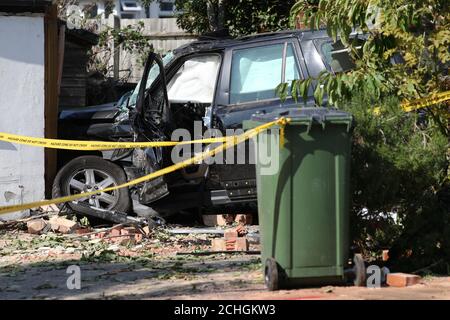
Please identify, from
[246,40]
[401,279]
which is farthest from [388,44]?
[246,40]

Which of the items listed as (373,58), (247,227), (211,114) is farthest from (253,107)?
(373,58)

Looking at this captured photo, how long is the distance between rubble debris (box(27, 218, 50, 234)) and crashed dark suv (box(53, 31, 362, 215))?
1.35ft

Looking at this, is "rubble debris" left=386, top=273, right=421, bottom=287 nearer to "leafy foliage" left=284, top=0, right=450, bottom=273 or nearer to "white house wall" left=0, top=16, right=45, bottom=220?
"leafy foliage" left=284, top=0, right=450, bottom=273

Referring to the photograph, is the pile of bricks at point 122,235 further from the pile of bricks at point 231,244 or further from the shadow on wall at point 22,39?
the shadow on wall at point 22,39

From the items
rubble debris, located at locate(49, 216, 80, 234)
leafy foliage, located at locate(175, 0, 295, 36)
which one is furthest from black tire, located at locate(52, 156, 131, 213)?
leafy foliage, located at locate(175, 0, 295, 36)

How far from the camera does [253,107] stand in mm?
9664

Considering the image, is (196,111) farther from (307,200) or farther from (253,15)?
(253,15)

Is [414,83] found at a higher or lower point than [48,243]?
higher

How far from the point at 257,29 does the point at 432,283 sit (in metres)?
9.43

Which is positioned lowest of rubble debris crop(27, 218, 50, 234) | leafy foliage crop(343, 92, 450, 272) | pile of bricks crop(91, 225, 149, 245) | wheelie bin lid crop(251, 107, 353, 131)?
pile of bricks crop(91, 225, 149, 245)

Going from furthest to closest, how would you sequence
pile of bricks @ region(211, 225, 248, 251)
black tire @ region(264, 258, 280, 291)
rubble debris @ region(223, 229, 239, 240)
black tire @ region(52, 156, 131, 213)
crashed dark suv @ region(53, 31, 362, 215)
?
black tire @ region(52, 156, 131, 213) < crashed dark suv @ region(53, 31, 362, 215) < rubble debris @ region(223, 229, 239, 240) < pile of bricks @ region(211, 225, 248, 251) < black tire @ region(264, 258, 280, 291)

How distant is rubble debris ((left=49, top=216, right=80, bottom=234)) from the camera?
9844 mm

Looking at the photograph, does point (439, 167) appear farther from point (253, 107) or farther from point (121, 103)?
point (121, 103)

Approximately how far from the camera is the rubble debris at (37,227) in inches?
392
